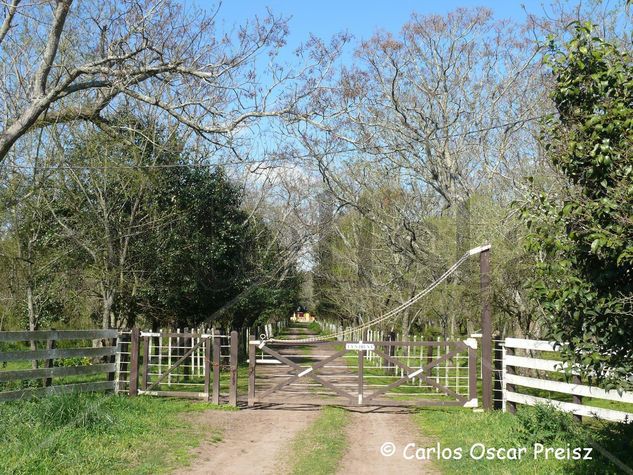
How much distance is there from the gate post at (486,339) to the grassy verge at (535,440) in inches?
76.7

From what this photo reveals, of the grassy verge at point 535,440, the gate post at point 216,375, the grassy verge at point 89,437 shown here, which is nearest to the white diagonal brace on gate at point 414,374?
the grassy verge at point 535,440

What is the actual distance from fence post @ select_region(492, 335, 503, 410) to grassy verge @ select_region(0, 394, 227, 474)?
19.0 feet

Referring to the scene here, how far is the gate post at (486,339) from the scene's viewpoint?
13.4 meters

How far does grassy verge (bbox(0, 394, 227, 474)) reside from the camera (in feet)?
24.6

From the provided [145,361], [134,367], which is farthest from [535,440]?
[145,361]

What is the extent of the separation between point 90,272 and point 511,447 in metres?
14.1

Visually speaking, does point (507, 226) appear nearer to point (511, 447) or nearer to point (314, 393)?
point (314, 393)

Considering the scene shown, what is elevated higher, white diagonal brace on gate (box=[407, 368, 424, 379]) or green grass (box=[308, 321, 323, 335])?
white diagonal brace on gate (box=[407, 368, 424, 379])

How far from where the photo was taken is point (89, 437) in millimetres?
8695

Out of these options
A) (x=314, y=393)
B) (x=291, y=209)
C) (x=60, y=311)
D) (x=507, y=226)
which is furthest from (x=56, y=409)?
(x=291, y=209)

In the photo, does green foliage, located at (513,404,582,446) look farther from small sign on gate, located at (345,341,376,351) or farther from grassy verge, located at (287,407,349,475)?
small sign on gate, located at (345,341,376,351)

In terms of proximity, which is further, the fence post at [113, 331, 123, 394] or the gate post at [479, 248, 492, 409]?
the fence post at [113, 331, 123, 394]

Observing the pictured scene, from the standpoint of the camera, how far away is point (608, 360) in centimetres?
581

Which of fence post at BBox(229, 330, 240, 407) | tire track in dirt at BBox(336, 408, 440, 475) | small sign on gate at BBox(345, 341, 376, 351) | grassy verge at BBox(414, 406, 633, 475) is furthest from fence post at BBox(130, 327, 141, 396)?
grassy verge at BBox(414, 406, 633, 475)
